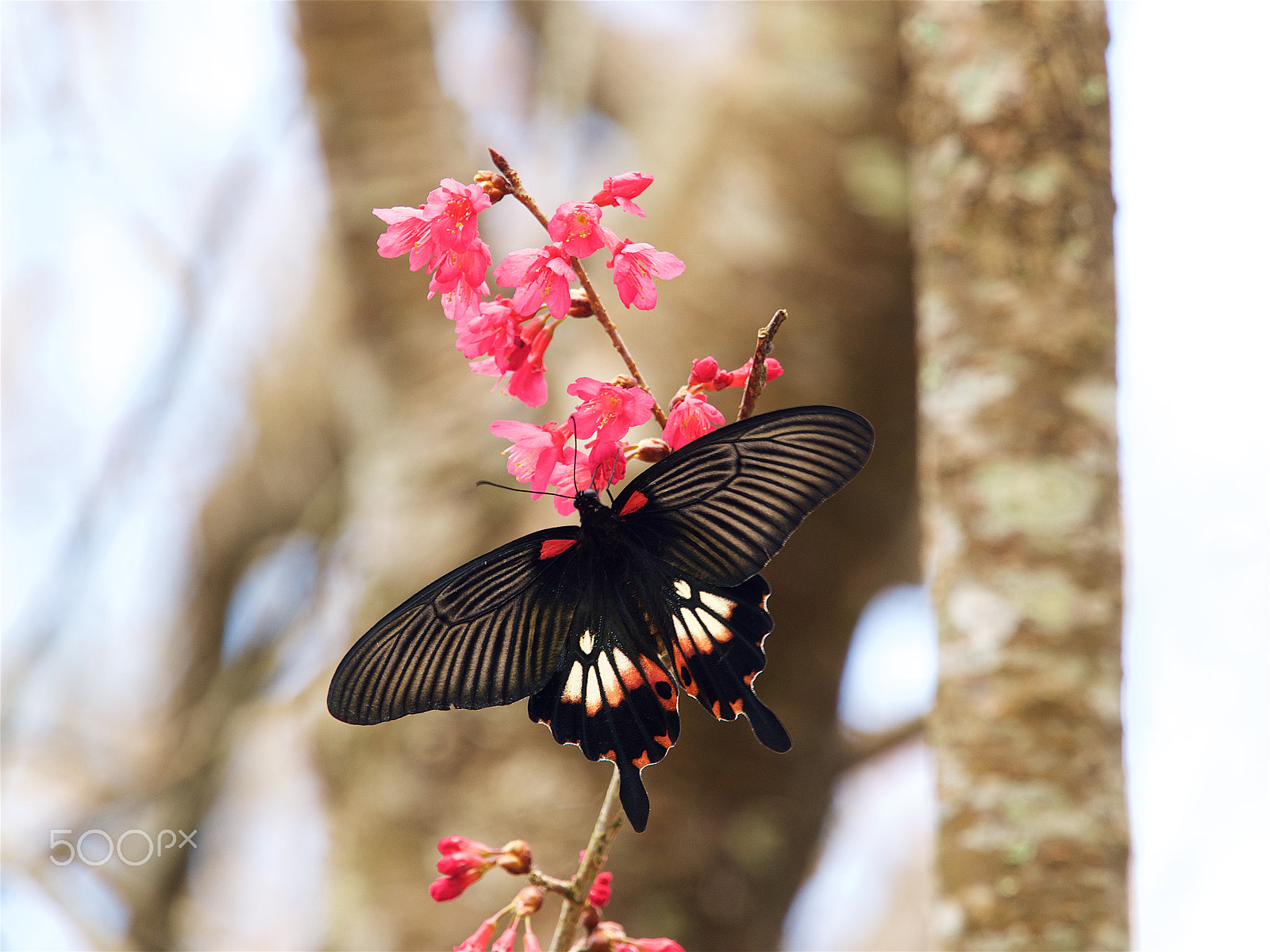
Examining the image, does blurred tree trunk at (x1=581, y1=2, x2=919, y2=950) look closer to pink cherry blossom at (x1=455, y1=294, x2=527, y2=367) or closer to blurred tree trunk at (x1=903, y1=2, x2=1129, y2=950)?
blurred tree trunk at (x1=903, y1=2, x2=1129, y2=950)

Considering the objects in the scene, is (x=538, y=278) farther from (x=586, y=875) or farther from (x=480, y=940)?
(x=480, y=940)

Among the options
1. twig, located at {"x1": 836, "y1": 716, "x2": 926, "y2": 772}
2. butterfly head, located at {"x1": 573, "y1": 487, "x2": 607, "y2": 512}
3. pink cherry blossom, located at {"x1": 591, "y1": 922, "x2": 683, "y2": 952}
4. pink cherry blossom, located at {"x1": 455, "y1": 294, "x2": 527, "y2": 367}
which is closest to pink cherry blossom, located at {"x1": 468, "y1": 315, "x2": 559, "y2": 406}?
pink cherry blossom, located at {"x1": 455, "y1": 294, "x2": 527, "y2": 367}

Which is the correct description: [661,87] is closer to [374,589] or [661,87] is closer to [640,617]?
[374,589]

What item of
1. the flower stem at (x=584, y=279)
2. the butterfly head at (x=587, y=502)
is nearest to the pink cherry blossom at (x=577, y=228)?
the flower stem at (x=584, y=279)

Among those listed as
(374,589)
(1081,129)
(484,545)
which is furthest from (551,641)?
(374,589)

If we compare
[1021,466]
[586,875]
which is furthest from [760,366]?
[1021,466]

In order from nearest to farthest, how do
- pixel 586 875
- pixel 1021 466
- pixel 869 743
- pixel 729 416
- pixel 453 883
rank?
1. pixel 586 875
2. pixel 453 883
3. pixel 1021 466
4. pixel 729 416
5. pixel 869 743
